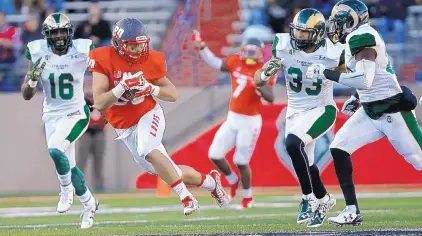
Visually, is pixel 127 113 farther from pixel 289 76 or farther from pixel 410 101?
pixel 410 101

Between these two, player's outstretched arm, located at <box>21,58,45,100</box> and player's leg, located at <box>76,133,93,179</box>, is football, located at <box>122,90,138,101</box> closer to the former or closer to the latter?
player's outstretched arm, located at <box>21,58,45,100</box>

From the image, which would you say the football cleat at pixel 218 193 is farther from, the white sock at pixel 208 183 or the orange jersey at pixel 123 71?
the orange jersey at pixel 123 71

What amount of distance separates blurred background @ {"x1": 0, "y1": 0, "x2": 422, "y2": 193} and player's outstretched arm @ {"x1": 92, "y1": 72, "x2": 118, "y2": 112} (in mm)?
5761

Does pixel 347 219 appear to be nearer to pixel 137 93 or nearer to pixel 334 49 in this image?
pixel 334 49

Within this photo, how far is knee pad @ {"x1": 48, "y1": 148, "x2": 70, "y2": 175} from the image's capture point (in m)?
8.75

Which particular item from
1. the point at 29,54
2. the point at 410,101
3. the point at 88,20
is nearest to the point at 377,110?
the point at 410,101

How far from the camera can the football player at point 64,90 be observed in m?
8.92

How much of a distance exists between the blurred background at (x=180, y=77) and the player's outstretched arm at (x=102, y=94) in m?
5.76

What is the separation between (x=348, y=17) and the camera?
305 inches

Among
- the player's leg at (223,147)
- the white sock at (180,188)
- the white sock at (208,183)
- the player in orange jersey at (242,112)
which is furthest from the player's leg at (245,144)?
the white sock at (180,188)

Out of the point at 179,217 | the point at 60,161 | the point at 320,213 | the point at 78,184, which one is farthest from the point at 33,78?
the point at 320,213

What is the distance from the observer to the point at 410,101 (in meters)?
7.71

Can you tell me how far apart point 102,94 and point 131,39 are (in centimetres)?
46

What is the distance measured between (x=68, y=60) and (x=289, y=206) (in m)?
3.05
